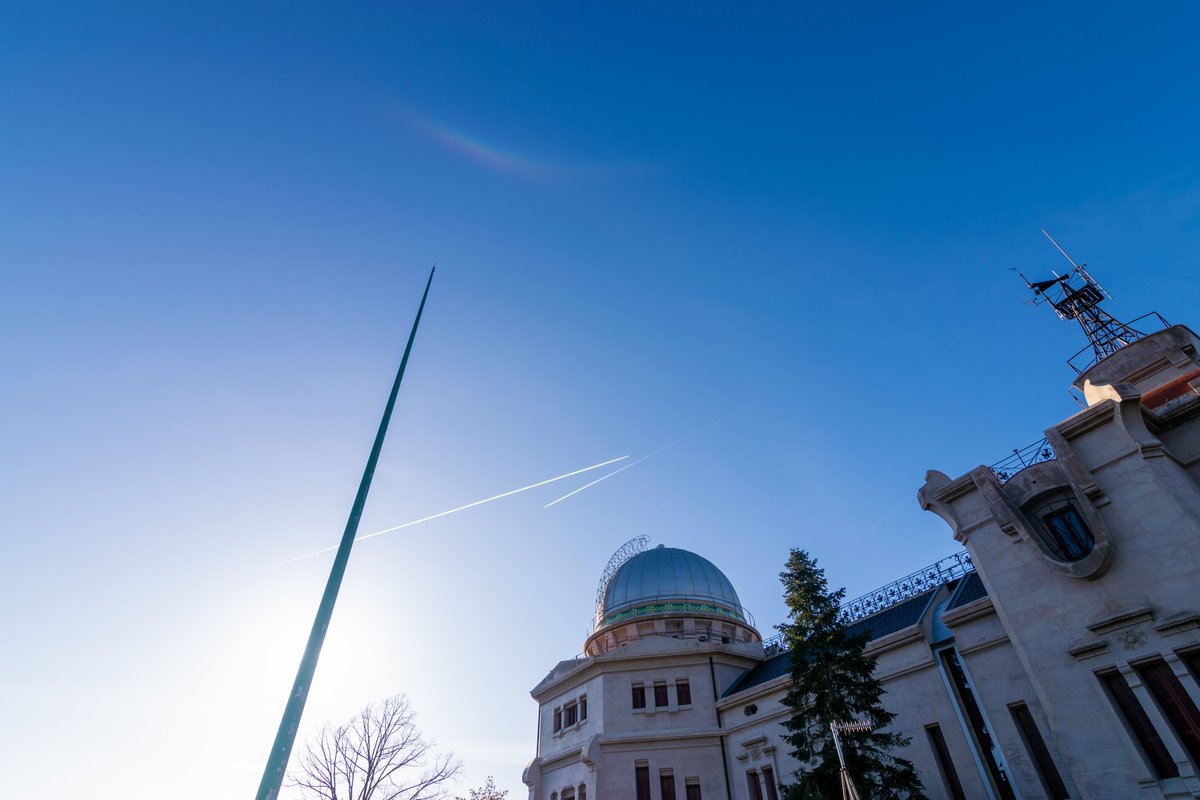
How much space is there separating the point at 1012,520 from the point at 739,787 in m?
17.8

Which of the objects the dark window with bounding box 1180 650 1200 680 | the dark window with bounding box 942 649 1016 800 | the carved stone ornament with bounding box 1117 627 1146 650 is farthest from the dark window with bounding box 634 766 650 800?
the dark window with bounding box 1180 650 1200 680

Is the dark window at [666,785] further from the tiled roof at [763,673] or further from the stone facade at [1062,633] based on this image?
the tiled roof at [763,673]

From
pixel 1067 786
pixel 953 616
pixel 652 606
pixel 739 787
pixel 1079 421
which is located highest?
pixel 652 606

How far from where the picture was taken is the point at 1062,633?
17.3m

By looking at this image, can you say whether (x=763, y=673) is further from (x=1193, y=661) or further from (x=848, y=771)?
(x=1193, y=661)

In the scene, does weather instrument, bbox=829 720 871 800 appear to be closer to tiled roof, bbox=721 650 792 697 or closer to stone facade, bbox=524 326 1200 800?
stone facade, bbox=524 326 1200 800

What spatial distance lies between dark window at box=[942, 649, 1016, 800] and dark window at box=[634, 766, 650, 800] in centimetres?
1506

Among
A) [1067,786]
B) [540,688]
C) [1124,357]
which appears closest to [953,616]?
[1067,786]

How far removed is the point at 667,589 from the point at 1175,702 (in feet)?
85.7

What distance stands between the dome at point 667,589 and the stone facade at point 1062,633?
9167 millimetres

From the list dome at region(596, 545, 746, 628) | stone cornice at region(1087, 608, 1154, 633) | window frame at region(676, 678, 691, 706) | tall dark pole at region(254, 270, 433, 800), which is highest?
dome at region(596, 545, 746, 628)

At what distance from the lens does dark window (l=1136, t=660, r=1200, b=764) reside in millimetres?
14758

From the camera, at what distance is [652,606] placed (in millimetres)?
38031

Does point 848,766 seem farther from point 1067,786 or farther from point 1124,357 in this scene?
point 1124,357
